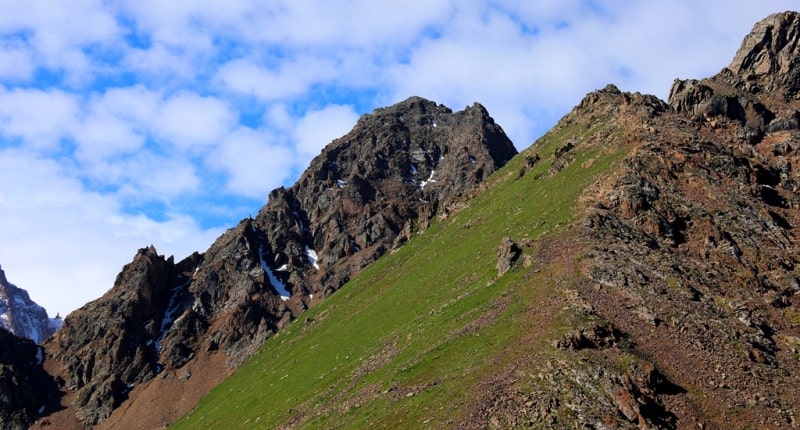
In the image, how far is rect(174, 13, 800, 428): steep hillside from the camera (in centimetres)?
4050

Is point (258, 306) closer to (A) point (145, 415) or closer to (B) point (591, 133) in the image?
(A) point (145, 415)

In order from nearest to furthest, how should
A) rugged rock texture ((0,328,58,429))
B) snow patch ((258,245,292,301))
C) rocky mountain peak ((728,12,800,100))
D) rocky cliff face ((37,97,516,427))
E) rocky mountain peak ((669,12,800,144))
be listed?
rocky mountain peak ((669,12,800,144))
rocky mountain peak ((728,12,800,100))
rugged rock texture ((0,328,58,429))
rocky cliff face ((37,97,516,427))
snow patch ((258,245,292,301))

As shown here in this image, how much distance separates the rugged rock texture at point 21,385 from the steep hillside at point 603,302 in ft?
210

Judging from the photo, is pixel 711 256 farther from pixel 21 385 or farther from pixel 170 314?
pixel 21 385

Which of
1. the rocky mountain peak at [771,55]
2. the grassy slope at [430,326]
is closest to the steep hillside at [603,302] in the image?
the grassy slope at [430,326]

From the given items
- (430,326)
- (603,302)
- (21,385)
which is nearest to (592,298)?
(603,302)

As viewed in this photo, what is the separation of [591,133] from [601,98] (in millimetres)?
20758

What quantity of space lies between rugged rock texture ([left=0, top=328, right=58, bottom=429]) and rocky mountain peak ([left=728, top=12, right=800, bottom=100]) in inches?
7212

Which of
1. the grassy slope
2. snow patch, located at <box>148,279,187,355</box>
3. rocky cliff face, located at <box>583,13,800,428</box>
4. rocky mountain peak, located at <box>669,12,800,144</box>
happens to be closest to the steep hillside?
rocky cliff face, located at <box>583,13,800,428</box>

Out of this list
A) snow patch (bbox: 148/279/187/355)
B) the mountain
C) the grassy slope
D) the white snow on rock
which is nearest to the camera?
the mountain

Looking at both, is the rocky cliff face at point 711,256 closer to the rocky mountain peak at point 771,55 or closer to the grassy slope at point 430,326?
the grassy slope at point 430,326

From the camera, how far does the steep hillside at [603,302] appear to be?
133ft

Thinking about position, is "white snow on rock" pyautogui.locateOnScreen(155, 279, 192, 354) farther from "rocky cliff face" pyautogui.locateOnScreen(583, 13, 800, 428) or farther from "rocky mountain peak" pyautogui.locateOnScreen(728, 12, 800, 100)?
"rocky mountain peak" pyautogui.locateOnScreen(728, 12, 800, 100)

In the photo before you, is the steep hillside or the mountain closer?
the steep hillside
